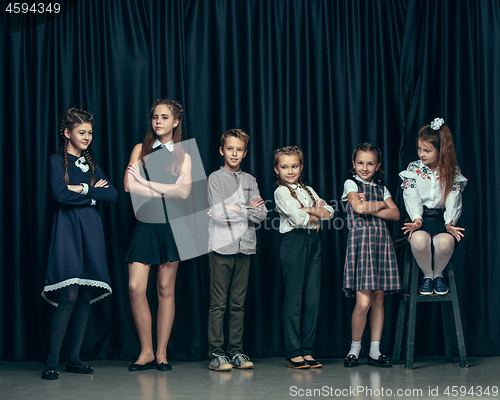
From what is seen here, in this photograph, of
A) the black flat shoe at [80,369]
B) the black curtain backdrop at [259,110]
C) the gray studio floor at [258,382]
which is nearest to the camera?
the gray studio floor at [258,382]

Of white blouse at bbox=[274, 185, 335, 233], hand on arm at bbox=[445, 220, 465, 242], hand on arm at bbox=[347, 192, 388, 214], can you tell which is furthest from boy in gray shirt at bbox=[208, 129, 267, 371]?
hand on arm at bbox=[445, 220, 465, 242]

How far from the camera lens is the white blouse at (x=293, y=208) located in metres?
2.70

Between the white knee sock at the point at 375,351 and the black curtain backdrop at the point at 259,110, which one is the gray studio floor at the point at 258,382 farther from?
the black curtain backdrop at the point at 259,110

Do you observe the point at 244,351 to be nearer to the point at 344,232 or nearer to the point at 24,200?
the point at 344,232

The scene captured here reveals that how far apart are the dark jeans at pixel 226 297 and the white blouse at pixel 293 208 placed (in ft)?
1.01

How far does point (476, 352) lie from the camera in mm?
3064

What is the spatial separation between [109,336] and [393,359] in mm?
1674

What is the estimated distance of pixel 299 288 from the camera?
2.74 m

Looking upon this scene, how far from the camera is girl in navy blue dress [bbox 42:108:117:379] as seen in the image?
253cm

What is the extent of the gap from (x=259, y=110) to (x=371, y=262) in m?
1.21

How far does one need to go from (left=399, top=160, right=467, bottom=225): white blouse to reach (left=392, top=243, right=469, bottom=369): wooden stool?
241 mm

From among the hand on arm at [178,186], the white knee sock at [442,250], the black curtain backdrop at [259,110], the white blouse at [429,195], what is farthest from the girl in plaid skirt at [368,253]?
the hand on arm at [178,186]

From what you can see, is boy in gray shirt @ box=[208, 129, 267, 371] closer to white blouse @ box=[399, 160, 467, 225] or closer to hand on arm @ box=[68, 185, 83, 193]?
hand on arm @ box=[68, 185, 83, 193]

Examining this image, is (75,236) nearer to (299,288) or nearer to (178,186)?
(178,186)
